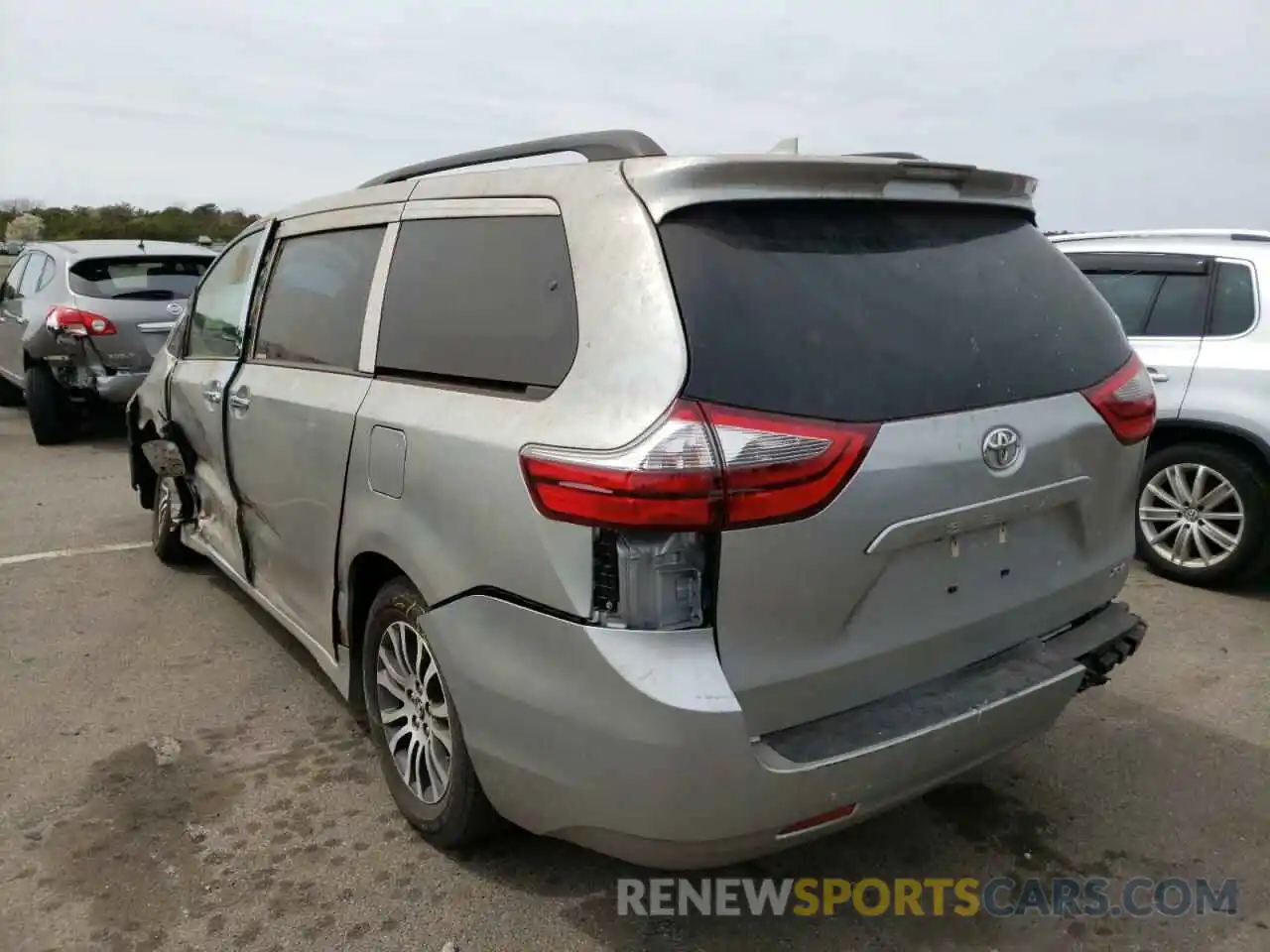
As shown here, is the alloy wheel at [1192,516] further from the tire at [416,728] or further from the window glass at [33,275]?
the window glass at [33,275]

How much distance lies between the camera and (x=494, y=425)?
229 centimetres

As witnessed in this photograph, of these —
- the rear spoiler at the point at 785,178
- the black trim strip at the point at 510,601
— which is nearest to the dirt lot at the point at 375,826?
the black trim strip at the point at 510,601

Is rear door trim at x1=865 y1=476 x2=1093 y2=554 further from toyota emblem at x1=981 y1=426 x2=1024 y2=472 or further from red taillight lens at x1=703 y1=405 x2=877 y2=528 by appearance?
red taillight lens at x1=703 y1=405 x2=877 y2=528

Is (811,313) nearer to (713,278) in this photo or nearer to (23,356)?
(713,278)

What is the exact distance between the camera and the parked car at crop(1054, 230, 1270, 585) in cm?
482

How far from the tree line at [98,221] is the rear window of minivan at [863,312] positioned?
25.6m

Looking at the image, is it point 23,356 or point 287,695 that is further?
point 23,356

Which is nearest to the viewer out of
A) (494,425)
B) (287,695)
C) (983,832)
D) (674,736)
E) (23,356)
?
(674,736)

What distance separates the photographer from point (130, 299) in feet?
27.6

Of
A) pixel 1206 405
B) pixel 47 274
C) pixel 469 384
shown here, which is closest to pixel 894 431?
pixel 469 384

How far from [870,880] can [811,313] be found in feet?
5.04

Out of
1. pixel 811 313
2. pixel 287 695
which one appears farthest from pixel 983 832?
pixel 287 695

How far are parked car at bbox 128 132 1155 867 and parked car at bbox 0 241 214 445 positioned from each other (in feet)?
20.6

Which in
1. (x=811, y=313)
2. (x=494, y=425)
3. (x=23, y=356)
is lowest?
(x=23, y=356)
